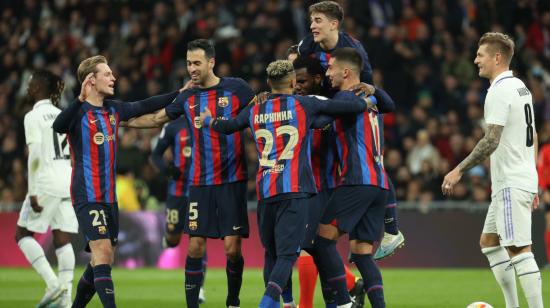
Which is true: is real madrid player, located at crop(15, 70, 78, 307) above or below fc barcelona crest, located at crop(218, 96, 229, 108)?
below

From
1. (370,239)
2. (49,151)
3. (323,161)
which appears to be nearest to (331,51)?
(323,161)

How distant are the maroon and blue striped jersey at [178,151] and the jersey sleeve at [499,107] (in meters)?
4.86

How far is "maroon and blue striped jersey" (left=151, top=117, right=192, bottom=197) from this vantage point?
476 inches

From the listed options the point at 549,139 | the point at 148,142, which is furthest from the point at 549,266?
the point at 148,142

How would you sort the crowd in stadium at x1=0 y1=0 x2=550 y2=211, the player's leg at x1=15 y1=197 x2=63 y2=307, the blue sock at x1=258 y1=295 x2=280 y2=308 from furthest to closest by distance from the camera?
the crowd in stadium at x1=0 y1=0 x2=550 y2=211
the player's leg at x1=15 y1=197 x2=63 y2=307
the blue sock at x1=258 y1=295 x2=280 y2=308

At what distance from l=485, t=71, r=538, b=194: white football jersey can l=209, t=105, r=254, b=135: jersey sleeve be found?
6.24 ft

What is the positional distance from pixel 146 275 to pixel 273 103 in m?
7.36

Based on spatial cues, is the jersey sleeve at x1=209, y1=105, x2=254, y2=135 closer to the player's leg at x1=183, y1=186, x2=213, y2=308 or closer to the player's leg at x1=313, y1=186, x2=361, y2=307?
the player's leg at x1=183, y1=186, x2=213, y2=308

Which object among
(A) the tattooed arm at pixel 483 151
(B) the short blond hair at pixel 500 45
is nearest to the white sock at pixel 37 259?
(A) the tattooed arm at pixel 483 151

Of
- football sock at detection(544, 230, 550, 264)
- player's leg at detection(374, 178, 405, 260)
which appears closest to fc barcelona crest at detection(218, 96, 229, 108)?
player's leg at detection(374, 178, 405, 260)

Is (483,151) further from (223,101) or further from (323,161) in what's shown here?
(223,101)

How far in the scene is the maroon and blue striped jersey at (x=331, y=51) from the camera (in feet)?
28.4

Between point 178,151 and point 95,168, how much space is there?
3875mm

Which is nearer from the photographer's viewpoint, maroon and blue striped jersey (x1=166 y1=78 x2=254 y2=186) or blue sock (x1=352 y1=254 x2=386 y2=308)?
blue sock (x1=352 y1=254 x2=386 y2=308)
